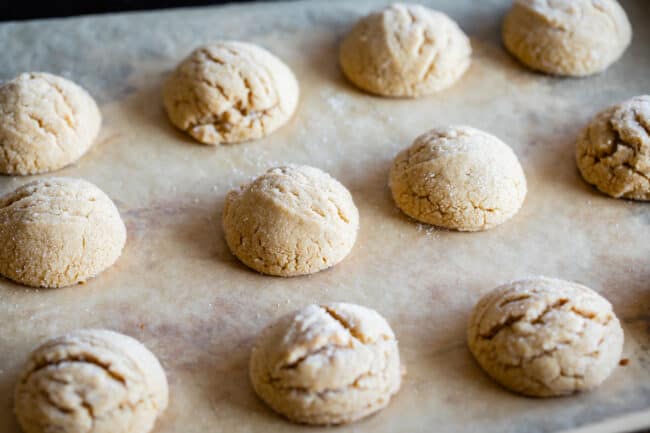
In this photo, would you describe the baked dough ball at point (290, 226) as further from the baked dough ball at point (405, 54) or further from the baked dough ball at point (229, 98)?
the baked dough ball at point (405, 54)

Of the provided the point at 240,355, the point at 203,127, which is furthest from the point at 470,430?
the point at 203,127

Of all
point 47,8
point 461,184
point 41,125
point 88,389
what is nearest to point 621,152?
point 461,184

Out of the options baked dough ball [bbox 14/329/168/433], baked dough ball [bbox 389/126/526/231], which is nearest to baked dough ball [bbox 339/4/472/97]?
baked dough ball [bbox 389/126/526/231]

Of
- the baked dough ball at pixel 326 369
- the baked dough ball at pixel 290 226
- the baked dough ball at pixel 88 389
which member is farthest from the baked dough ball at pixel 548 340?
the baked dough ball at pixel 88 389

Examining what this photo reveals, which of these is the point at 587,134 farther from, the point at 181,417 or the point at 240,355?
the point at 181,417

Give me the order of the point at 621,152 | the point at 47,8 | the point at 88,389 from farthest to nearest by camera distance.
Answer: the point at 47,8 < the point at 621,152 < the point at 88,389

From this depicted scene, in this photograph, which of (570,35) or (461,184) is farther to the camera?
(570,35)

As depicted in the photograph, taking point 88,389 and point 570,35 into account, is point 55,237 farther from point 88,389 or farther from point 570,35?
point 570,35
